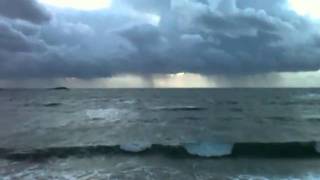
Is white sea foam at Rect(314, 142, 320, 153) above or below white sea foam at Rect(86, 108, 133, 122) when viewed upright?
above

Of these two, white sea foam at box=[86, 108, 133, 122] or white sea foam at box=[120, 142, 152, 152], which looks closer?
white sea foam at box=[120, 142, 152, 152]

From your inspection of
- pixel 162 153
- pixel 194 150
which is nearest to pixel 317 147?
pixel 194 150

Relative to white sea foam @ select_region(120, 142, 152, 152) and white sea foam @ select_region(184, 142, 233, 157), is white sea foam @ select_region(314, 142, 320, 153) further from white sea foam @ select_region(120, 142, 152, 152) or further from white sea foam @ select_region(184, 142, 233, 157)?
white sea foam @ select_region(120, 142, 152, 152)

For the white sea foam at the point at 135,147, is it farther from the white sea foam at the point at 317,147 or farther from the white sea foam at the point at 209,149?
the white sea foam at the point at 317,147

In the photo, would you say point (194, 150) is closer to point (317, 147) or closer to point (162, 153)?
point (162, 153)

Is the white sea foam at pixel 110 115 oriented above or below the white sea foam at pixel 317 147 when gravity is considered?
below

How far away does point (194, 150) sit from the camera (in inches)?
1024

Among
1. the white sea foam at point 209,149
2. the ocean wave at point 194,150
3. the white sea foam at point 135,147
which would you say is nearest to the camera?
the ocean wave at point 194,150

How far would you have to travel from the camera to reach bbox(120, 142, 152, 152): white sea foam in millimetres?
26664

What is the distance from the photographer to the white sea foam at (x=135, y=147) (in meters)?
26.7

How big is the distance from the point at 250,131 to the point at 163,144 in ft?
35.1

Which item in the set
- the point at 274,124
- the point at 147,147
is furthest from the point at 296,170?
the point at 274,124

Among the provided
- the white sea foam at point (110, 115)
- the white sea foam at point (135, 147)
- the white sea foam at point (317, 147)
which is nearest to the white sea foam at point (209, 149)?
the white sea foam at point (135, 147)

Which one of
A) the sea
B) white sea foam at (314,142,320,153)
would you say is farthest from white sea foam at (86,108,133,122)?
white sea foam at (314,142,320,153)
